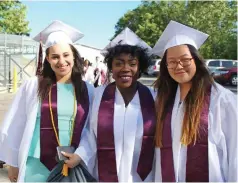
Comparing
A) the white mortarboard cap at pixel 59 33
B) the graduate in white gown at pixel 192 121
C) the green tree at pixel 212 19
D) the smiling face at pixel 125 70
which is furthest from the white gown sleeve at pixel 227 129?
the green tree at pixel 212 19

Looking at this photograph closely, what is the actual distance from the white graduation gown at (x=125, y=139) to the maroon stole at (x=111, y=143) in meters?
0.03

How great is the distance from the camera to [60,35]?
9.28 ft

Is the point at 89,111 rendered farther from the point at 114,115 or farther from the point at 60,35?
the point at 60,35

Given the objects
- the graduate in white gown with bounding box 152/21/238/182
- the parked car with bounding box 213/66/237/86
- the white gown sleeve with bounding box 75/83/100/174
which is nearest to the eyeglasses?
the graduate in white gown with bounding box 152/21/238/182

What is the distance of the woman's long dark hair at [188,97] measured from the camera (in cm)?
225

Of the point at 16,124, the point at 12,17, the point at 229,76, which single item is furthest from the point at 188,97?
the point at 12,17

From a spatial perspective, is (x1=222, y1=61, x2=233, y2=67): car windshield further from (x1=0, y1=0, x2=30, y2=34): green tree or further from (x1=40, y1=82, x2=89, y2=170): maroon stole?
(x1=40, y1=82, x2=89, y2=170): maroon stole

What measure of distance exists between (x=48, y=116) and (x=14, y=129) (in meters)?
0.32

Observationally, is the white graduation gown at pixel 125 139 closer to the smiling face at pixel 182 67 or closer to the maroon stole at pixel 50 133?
the maroon stole at pixel 50 133

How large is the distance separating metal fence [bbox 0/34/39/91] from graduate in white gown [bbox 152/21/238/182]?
12387 mm

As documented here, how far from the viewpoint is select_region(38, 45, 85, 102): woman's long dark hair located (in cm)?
267

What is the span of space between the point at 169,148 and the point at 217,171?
33 centimetres

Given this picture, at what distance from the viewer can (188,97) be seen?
2.36 metres

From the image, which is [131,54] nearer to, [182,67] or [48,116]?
[182,67]
